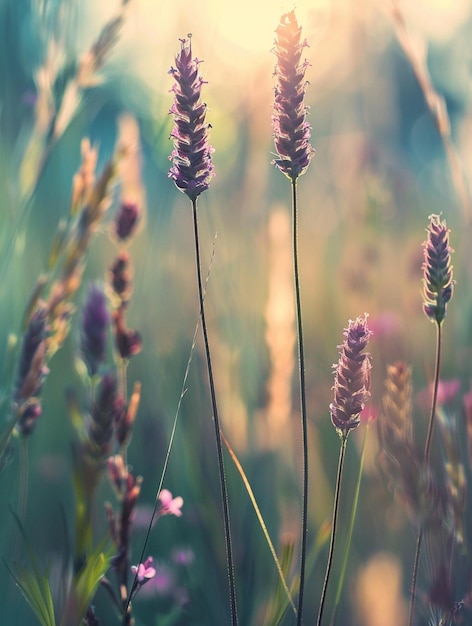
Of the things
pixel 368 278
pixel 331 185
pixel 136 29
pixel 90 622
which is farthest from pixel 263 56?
pixel 90 622

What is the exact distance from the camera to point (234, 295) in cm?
96

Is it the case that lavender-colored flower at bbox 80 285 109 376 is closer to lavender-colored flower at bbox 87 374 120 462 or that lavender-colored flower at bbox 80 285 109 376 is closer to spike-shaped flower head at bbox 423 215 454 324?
lavender-colored flower at bbox 87 374 120 462

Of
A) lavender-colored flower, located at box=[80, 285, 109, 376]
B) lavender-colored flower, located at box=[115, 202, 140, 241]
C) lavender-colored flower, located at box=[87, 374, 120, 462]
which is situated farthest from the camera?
lavender-colored flower, located at box=[115, 202, 140, 241]

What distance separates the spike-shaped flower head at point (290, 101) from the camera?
518mm

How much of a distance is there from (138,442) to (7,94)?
0.50m

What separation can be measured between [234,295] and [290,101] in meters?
0.46

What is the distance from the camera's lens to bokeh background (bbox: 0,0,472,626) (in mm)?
725

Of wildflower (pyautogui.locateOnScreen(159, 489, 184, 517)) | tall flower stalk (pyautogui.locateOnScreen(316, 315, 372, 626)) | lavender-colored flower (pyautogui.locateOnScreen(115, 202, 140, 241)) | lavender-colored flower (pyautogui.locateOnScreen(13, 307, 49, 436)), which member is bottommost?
wildflower (pyautogui.locateOnScreen(159, 489, 184, 517))

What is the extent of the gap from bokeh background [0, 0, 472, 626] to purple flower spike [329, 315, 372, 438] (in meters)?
0.14

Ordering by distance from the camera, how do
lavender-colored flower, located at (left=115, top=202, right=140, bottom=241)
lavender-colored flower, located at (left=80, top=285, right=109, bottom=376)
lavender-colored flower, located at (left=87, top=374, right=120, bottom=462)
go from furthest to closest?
1. lavender-colored flower, located at (left=115, top=202, right=140, bottom=241)
2. lavender-colored flower, located at (left=80, top=285, right=109, bottom=376)
3. lavender-colored flower, located at (left=87, top=374, right=120, bottom=462)

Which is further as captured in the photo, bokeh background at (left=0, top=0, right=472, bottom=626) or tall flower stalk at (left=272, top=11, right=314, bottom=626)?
bokeh background at (left=0, top=0, right=472, bottom=626)

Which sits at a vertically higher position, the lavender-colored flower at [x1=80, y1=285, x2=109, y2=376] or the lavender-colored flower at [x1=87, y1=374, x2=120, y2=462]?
the lavender-colored flower at [x1=80, y1=285, x2=109, y2=376]

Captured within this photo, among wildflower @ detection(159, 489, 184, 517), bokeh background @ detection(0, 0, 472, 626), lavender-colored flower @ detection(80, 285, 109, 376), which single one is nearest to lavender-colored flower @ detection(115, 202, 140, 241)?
bokeh background @ detection(0, 0, 472, 626)

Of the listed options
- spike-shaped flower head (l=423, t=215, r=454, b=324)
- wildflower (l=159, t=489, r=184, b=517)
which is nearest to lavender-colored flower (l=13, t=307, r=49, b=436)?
wildflower (l=159, t=489, r=184, b=517)
